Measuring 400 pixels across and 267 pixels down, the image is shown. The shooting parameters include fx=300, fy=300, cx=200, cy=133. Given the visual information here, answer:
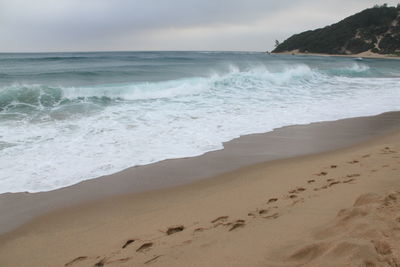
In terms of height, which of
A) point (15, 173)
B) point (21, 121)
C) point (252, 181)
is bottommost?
point (252, 181)

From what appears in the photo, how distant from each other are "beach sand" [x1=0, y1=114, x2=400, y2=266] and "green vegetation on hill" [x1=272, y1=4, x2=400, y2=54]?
80637mm

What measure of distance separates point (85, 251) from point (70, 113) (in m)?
7.26

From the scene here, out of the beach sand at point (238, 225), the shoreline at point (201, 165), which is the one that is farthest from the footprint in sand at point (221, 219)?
the shoreline at point (201, 165)

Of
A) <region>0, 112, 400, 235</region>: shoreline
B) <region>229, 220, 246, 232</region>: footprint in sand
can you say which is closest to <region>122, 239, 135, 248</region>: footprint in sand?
<region>229, 220, 246, 232</region>: footprint in sand

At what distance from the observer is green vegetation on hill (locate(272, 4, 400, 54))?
73.8 m

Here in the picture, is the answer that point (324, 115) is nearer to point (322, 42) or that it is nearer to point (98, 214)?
point (98, 214)

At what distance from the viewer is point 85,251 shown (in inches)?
107

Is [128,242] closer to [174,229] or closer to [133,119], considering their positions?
[174,229]

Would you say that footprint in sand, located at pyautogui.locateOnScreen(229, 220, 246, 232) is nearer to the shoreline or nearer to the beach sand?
the beach sand

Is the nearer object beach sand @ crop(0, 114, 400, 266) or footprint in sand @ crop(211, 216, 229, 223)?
beach sand @ crop(0, 114, 400, 266)

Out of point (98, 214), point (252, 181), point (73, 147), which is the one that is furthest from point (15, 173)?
point (252, 181)

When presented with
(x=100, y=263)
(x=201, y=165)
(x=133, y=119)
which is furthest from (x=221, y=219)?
(x=133, y=119)

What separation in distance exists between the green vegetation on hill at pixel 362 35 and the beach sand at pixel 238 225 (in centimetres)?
8064

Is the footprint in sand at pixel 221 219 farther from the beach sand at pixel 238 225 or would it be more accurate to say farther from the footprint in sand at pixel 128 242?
the footprint in sand at pixel 128 242
